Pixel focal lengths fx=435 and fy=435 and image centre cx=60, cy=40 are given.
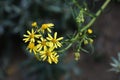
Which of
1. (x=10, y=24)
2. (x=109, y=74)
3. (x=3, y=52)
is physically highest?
(x=10, y=24)

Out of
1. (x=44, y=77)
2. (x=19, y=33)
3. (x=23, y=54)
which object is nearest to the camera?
(x=44, y=77)

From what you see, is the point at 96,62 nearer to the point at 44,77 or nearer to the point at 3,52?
the point at 44,77

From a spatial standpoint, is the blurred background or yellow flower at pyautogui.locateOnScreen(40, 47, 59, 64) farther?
the blurred background

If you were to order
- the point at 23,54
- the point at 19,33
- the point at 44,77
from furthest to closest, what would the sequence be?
1. the point at 23,54
2. the point at 19,33
3. the point at 44,77

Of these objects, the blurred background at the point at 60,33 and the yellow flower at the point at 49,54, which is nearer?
the yellow flower at the point at 49,54

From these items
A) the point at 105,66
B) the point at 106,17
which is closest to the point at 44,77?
the point at 105,66

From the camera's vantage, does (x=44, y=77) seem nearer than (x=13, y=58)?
Yes

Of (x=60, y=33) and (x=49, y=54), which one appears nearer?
(x=49, y=54)

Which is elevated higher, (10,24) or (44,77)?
(10,24)
